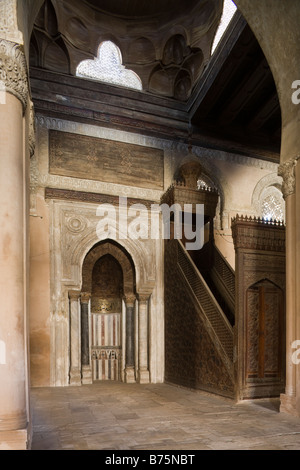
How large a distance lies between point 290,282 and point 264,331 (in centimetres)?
105

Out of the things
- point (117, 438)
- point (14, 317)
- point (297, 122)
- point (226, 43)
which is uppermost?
point (226, 43)

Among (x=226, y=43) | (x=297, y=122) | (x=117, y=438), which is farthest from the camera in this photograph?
(x=226, y=43)

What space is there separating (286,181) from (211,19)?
220 inches

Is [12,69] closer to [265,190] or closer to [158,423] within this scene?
[158,423]

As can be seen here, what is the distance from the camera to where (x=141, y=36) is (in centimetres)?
982

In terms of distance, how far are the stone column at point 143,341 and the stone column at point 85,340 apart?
1057mm

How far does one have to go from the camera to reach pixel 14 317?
3418mm

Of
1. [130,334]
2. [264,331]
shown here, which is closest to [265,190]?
[130,334]

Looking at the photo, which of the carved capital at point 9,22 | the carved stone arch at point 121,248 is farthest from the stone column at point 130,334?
the carved capital at point 9,22

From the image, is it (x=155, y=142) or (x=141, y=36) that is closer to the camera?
(x=155, y=142)

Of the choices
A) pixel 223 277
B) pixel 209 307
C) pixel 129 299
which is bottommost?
pixel 129 299

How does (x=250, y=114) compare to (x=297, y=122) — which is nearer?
(x=297, y=122)
